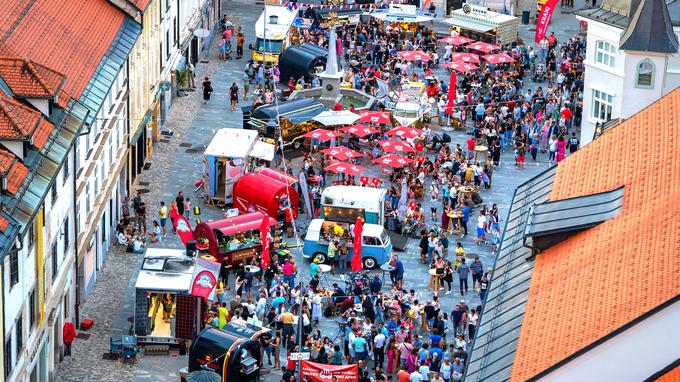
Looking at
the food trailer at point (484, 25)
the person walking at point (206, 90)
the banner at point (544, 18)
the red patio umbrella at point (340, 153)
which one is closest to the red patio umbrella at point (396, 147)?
the red patio umbrella at point (340, 153)

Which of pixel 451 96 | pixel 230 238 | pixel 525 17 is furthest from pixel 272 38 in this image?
pixel 230 238

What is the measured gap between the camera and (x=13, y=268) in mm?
56938

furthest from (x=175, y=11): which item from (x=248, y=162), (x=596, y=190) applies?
(x=596, y=190)

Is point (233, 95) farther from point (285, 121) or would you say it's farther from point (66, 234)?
point (66, 234)

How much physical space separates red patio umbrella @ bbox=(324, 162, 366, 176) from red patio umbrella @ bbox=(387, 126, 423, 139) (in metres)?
6.30

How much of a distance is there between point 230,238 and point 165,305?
825 cm

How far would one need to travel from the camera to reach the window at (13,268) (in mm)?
56375

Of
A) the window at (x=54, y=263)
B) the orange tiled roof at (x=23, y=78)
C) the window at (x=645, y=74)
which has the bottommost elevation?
the window at (x=54, y=263)

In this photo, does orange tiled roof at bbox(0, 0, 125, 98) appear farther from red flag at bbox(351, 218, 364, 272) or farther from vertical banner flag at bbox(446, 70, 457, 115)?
vertical banner flag at bbox(446, 70, 457, 115)

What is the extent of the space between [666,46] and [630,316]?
41.1 meters

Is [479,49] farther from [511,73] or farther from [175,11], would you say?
[175,11]

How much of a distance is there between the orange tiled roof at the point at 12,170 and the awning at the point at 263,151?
100ft

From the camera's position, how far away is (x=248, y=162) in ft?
289

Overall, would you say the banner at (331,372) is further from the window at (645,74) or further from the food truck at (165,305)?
the window at (645,74)
